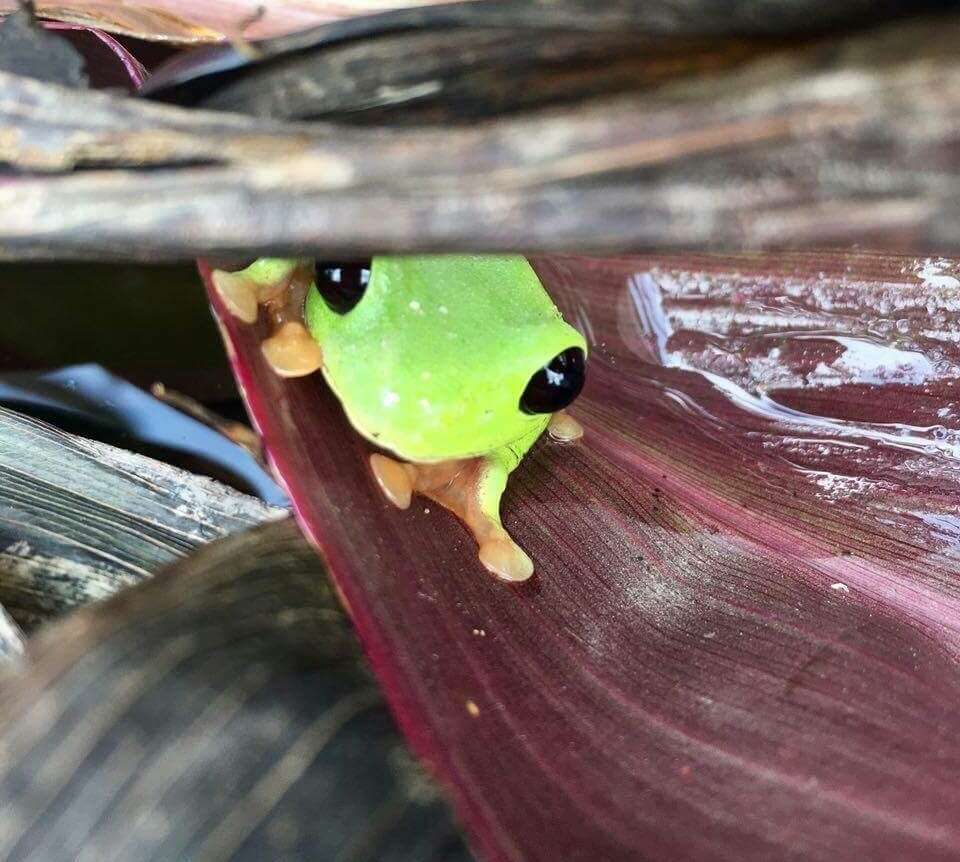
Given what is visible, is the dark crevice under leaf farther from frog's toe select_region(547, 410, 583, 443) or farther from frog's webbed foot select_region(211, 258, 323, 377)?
frog's toe select_region(547, 410, 583, 443)

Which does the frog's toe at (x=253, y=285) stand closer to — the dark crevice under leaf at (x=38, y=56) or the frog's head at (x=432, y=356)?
the frog's head at (x=432, y=356)

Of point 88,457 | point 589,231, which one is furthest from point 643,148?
point 88,457

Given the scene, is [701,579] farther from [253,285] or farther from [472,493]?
[253,285]

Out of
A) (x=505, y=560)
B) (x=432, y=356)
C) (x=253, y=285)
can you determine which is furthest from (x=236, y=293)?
(x=505, y=560)

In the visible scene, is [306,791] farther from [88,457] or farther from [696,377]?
[696,377]

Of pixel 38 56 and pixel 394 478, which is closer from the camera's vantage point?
pixel 38 56

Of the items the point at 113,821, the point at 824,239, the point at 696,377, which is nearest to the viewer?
the point at 824,239
